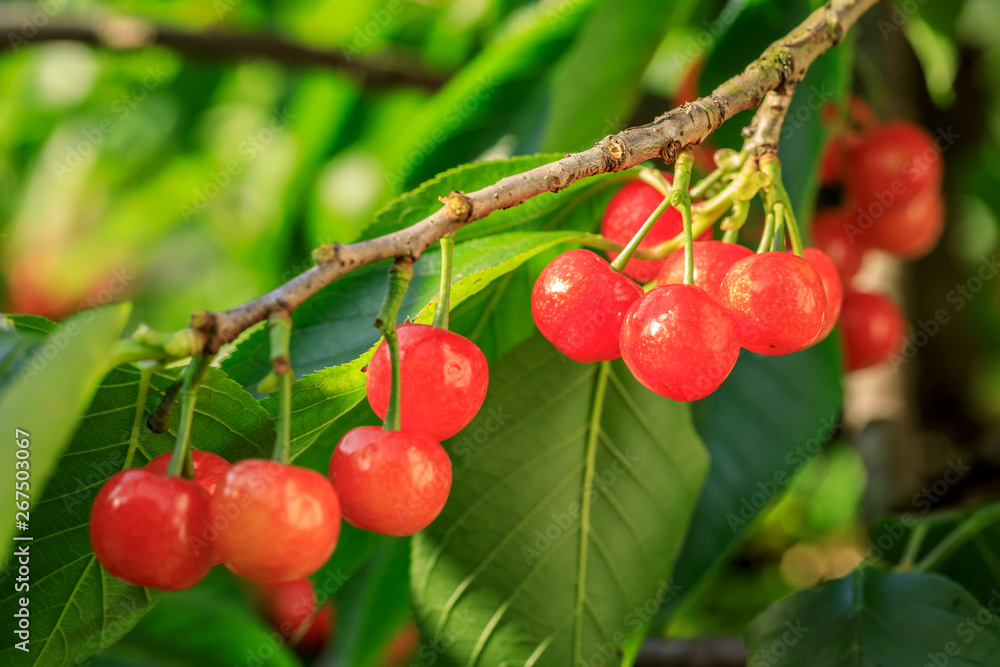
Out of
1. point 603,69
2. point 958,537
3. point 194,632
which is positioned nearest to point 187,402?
point 603,69

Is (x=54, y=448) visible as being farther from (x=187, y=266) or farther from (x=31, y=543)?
(x=187, y=266)

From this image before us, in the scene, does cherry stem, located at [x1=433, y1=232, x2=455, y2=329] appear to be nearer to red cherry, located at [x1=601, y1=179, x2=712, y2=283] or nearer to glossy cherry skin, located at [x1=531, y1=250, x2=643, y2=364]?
glossy cherry skin, located at [x1=531, y1=250, x2=643, y2=364]

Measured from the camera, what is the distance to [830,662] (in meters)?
1.07

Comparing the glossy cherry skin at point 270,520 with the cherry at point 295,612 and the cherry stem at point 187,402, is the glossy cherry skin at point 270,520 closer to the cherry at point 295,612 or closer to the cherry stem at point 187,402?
the cherry stem at point 187,402

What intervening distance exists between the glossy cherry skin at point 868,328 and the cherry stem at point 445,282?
105 cm

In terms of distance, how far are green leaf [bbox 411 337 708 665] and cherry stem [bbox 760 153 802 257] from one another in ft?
1.25

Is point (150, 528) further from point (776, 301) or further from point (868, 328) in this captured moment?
point (868, 328)

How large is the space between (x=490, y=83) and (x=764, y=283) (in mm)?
912

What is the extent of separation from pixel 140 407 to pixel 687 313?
0.48 metres

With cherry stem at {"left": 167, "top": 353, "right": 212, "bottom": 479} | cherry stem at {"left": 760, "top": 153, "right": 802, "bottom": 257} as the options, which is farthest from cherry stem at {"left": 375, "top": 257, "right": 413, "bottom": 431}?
cherry stem at {"left": 760, "top": 153, "right": 802, "bottom": 257}

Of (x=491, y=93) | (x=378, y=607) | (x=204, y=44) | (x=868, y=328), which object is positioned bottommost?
(x=378, y=607)

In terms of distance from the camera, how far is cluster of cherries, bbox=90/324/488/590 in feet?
1.91

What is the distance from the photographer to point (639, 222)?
0.93 meters

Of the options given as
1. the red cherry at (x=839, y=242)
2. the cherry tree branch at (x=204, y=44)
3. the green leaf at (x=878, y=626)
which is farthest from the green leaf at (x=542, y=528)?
the cherry tree branch at (x=204, y=44)
